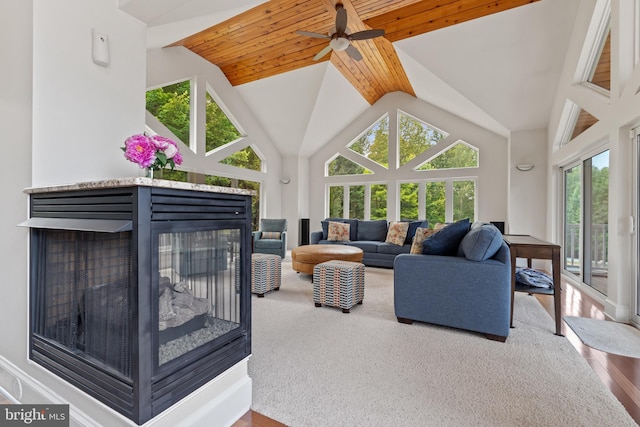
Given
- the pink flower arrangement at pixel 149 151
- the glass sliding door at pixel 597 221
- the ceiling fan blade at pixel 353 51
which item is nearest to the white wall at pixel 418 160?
the glass sliding door at pixel 597 221

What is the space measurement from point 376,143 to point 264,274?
4.75 m

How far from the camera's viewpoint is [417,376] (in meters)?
1.87

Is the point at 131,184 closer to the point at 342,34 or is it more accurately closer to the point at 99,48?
the point at 99,48

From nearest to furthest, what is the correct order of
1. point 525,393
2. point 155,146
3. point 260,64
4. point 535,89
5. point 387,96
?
1. point 155,146
2. point 525,393
3. point 535,89
4. point 260,64
5. point 387,96

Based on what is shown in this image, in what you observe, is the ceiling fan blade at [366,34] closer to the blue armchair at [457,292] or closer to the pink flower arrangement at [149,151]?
the blue armchair at [457,292]

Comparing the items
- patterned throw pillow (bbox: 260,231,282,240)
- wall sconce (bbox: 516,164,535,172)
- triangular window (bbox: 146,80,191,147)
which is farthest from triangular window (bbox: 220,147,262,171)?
wall sconce (bbox: 516,164,535,172)

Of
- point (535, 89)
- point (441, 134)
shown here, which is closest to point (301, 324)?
point (535, 89)

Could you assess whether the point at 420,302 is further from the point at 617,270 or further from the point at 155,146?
the point at 155,146

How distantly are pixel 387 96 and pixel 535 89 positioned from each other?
3.17 meters

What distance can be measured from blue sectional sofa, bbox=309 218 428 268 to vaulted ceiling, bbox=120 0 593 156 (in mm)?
2459

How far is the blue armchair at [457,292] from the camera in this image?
2.42 meters

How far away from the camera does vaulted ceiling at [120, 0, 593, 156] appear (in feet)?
11.8

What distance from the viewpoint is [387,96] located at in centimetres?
700

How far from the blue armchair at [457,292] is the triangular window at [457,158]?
4254 mm
